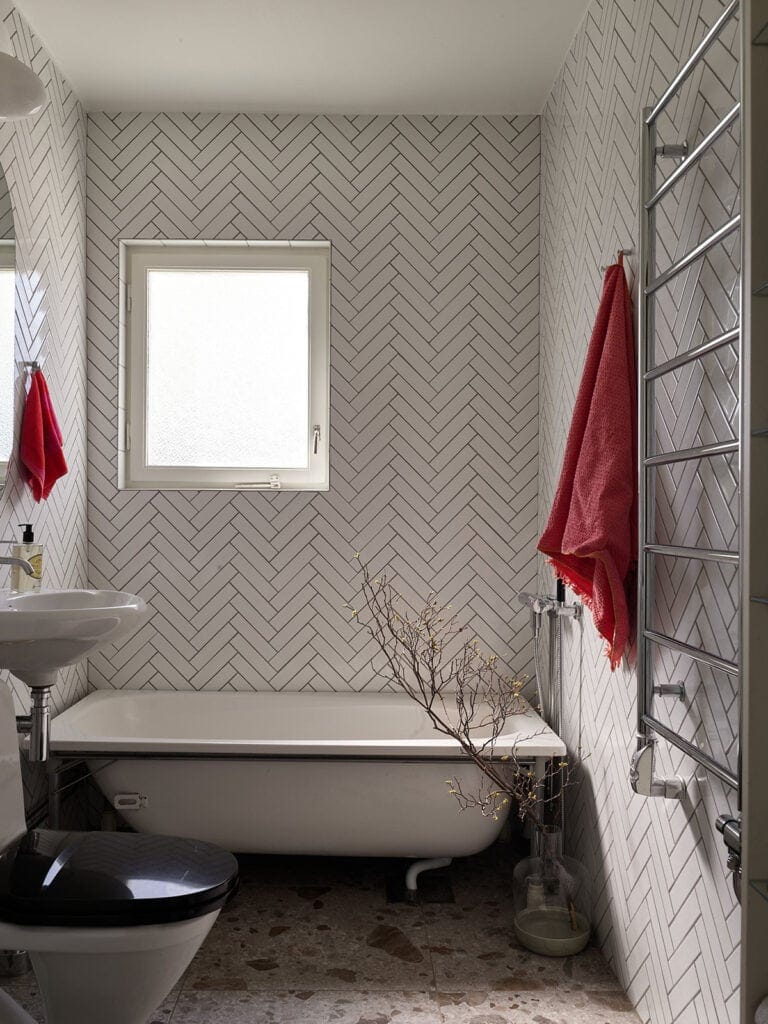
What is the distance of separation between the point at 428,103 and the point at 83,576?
226 centimetres

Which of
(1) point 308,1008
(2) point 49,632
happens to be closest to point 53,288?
(2) point 49,632

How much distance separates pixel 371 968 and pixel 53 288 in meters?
2.45

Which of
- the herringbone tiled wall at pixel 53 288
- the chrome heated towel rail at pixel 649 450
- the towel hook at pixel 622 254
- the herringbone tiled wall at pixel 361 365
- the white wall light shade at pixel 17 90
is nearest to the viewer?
the chrome heated towel rail at pixel 649 450

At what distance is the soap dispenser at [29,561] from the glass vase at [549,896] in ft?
5.61

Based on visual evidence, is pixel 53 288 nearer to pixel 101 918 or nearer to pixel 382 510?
pixel 382 510

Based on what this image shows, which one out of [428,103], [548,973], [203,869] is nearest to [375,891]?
[548,973]

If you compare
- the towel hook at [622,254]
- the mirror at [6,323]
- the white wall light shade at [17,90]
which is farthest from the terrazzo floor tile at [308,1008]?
the white wall light shade at [17,90]

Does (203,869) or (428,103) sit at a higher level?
(428,103)

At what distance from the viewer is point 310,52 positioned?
298cm

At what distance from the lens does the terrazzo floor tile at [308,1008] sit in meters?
2.20

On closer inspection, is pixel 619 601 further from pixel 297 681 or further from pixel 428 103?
pixel 428 103

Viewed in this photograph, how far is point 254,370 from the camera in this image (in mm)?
3529

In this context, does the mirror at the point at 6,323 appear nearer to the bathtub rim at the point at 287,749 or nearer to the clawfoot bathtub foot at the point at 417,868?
the bathtub rim at the point at 287,749

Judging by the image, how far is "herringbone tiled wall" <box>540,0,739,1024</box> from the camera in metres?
1.72
